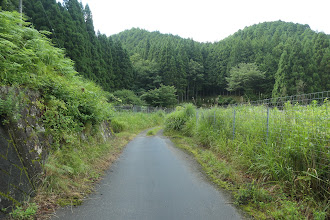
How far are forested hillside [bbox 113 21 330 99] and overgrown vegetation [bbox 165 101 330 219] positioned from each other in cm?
2169

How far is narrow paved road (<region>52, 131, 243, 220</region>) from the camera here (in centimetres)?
263

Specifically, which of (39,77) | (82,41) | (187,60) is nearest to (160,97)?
(82,41)

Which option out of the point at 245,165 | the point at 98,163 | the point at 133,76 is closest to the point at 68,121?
the point at 98,163

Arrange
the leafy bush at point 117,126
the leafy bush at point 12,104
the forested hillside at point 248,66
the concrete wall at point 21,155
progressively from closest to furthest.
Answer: the concrete wall at point 21,155, the leafy bush at point 12,104, the leafy bush at point 117,126, the forested hillside at point 248,66

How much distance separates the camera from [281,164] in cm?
319

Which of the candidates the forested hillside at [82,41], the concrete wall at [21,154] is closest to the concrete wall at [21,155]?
the concrete wall at [21,154]

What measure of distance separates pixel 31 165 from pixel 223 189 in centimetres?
318

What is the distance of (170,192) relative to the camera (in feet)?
11.3

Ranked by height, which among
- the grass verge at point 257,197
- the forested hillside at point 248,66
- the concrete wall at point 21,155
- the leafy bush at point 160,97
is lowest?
the grass verge at point 257,197

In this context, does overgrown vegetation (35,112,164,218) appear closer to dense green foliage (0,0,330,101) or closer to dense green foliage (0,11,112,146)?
dense green foliage (0,11,112,146)

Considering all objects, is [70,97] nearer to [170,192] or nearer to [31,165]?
[31,165]

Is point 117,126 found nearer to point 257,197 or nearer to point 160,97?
point 257,197

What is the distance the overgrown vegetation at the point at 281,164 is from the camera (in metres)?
2.61

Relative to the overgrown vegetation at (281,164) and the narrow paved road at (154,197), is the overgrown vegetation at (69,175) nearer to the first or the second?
the narrow paved road at (154,197)
